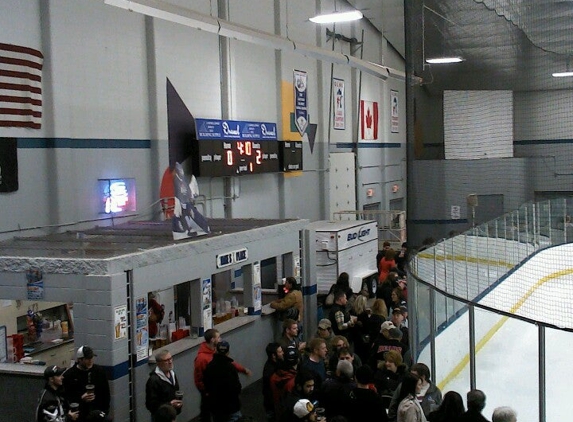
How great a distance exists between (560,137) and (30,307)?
855cm

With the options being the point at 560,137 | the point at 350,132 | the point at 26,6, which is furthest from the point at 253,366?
the point at 350,132

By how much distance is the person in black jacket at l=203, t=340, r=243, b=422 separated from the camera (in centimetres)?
610

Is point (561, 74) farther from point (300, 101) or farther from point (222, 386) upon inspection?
point (300, 101)

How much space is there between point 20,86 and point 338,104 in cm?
1017

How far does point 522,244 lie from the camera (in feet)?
36.3

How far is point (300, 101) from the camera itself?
16406 millimetres

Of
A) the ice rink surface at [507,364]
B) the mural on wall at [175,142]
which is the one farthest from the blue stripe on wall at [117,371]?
the mural on wall at [175,142]

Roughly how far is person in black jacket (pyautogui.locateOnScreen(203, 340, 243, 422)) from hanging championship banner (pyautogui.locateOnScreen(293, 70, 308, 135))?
1048 cm

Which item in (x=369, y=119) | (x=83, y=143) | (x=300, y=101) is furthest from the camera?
(x=369, y=119)

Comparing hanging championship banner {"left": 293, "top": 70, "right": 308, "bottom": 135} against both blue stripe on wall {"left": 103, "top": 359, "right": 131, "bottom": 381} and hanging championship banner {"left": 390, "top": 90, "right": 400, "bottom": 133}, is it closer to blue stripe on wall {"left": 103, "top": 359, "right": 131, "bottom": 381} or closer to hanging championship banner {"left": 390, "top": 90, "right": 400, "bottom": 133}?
hanging championship banner {"left": 390, "top": 90, "right": 400, "bottom": 133}

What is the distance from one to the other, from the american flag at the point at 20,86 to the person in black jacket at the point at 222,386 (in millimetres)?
4407

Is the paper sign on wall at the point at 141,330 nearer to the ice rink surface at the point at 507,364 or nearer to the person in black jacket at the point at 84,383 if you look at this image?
the person in black jacket at the point at 84,383

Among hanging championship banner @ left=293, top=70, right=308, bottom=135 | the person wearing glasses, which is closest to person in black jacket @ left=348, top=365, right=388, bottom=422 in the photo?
the person wearing glasses

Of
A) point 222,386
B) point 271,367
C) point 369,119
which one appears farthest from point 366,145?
point 222,386
